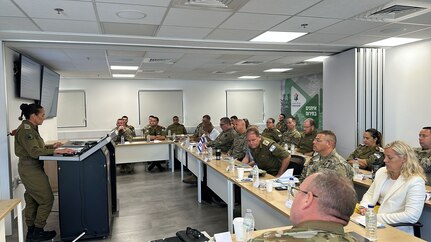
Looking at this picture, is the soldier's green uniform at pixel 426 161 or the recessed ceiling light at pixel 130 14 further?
the soldier's green uniform at pixel 426 161

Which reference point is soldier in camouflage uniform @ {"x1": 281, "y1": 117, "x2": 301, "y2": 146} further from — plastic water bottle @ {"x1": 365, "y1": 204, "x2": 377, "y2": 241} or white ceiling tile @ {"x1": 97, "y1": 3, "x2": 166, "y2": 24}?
plastic water bottle @ {"x1": 365, "y1": 204, "x2": 377, "y2": 241}

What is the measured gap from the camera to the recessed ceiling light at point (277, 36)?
13.1 ft

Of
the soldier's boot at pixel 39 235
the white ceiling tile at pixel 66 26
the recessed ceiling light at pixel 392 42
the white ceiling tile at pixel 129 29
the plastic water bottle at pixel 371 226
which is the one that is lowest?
the soldier's boot at pixel 39 235

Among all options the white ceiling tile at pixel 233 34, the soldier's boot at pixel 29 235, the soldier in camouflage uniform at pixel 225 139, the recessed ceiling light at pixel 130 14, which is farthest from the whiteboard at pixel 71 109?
the recessed ceiling light at pixel 130 14

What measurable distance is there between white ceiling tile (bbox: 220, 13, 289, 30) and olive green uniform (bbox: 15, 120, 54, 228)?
253 cm

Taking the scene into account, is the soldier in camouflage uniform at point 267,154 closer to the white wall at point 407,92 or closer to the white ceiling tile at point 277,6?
the white ceiling tile at point 277,6

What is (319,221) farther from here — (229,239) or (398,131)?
(398,131)

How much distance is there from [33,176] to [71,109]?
6175 mm

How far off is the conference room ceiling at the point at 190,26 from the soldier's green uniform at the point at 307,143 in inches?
63.5

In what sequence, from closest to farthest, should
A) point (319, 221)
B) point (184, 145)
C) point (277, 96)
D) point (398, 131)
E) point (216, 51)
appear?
point (319, 221) < point (216, 51) < point (398, 131) < point (184, 145) < point (277, 96)

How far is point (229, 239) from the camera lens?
182 centimetres

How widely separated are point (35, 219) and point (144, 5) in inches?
108

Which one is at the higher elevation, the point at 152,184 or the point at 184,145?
the point at 184,145

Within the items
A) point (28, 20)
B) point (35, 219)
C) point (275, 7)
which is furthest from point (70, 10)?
point (35, 219)
